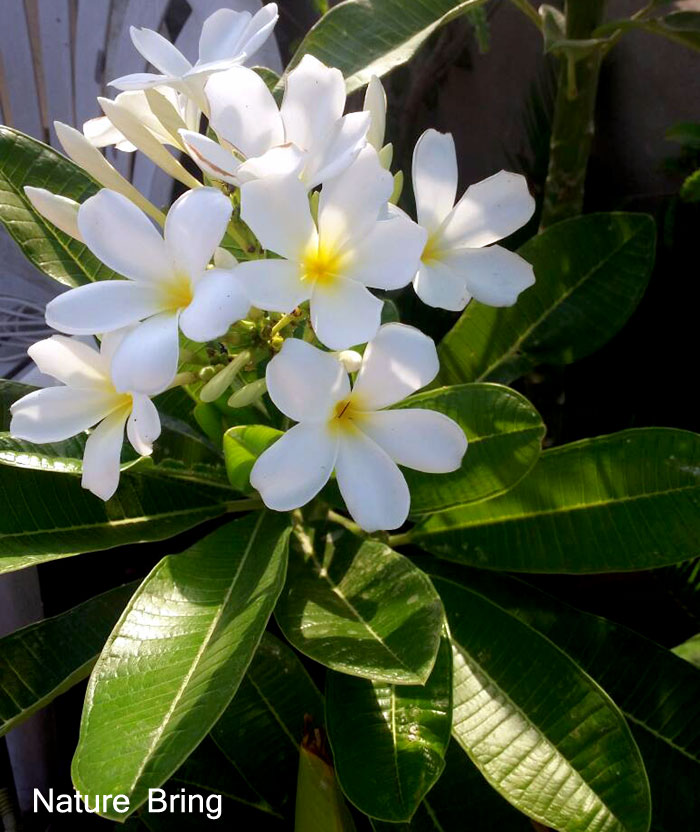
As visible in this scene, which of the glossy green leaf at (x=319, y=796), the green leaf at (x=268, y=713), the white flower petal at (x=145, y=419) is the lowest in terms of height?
the green leaf at (x=268, y=713)

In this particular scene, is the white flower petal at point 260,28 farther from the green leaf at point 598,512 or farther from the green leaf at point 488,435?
the green leaf at point 598,512

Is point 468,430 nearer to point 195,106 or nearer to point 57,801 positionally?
A: point 195,106

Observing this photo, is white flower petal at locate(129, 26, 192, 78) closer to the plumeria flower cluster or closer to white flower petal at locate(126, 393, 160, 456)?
the plumeria flower cluster

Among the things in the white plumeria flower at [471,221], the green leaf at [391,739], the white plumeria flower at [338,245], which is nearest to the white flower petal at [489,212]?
the white plumeria flower at [471,221]

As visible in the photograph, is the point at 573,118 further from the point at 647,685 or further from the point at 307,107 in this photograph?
the point at 647,685

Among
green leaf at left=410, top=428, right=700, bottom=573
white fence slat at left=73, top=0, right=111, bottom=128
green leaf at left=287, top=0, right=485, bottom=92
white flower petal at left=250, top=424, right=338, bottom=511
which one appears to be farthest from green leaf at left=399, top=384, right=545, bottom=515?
white fence slat at left=73, top=0, right=111, bottom=128

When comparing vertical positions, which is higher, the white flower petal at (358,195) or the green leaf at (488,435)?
the white flower petal at (358,195)

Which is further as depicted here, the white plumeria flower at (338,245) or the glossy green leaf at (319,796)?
the glossy green leaf at (319,796)

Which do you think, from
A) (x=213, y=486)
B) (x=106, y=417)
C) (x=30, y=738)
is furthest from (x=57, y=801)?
(x=106, y=417)
